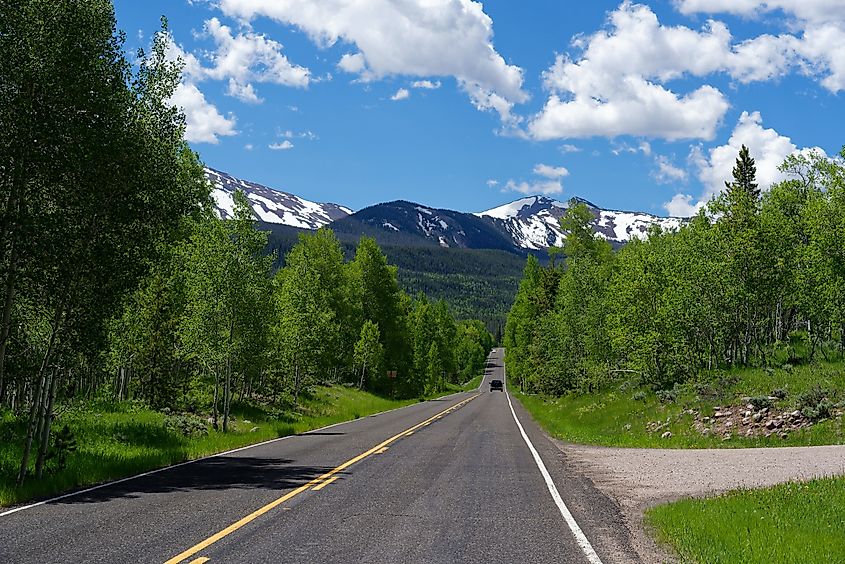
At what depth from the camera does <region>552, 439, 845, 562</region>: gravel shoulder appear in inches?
469

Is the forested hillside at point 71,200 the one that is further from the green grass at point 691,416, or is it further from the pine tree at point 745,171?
the pine tree at point 745,171

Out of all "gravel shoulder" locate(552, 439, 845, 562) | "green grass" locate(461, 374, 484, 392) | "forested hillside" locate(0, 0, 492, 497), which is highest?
"forested hillside" locate(0, 0, 492, 497)

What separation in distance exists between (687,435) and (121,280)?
765 inches

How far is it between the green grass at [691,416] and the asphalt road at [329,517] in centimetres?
826

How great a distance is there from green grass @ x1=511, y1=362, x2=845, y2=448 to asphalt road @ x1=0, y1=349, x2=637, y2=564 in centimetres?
826

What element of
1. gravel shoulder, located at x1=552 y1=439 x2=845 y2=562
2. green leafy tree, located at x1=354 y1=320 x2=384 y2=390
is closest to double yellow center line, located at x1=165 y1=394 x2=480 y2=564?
gravel shoulder, located at x1=552 y1=439 x2=845 y2=562

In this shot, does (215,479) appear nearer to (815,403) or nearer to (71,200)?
(71,200)

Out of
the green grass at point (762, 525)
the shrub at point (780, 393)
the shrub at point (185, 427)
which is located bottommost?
the shrub at point (185, 427)

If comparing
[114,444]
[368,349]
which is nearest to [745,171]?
[368,349]

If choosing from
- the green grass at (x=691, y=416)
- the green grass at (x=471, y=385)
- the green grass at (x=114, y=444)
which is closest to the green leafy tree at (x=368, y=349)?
the green grass at (x=114, y=444)

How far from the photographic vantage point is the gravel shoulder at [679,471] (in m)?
11.9

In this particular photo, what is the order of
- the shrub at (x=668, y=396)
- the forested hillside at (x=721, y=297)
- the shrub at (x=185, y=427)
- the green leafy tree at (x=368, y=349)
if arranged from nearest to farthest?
the shrub at (x=185, y=427) → the shrub at (x=668, y=396) → the forested hillside at (x=721, y=297) → the green leafy tree at (x=368, y=349)

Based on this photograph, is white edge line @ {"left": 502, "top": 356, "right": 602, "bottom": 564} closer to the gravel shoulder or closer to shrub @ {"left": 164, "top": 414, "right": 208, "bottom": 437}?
the gravel shoulder

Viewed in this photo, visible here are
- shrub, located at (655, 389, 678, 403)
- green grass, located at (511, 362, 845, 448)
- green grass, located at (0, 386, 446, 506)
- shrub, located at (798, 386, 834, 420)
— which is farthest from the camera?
shrub, located at (655, 389, 678, 403)
